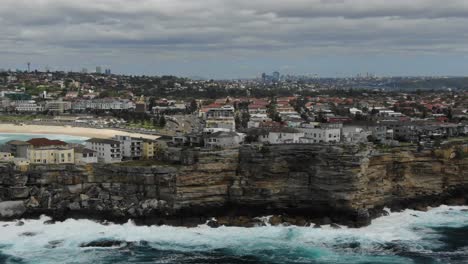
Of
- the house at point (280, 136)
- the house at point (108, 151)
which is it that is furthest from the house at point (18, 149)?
the house at point (280, 136)

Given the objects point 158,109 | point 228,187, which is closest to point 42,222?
point 228,187

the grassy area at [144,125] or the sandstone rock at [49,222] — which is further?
the grassy area at [144,125]

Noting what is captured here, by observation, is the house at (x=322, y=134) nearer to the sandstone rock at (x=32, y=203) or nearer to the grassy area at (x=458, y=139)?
the grassy area at (x=458, y=139)

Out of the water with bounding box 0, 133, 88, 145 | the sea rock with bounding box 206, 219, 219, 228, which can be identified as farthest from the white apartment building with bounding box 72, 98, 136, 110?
the sea rock with bounding box 206, 219, 219, 228

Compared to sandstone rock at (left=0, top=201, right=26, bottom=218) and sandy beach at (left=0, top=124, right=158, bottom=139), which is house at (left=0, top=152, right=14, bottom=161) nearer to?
sandstone rock at (left=0, top=201, right=26, bottom=218)

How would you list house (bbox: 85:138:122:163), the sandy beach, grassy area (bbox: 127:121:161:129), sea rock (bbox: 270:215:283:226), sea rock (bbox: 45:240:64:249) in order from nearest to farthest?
1. sea rock (bbox: 45:240:64:249)
2. sea rock (bbox: 270:215:283:226)
3. house (bbox: 85:138:122:163)
4. the sandy beach
5. grassy area (bbox: 127:121:161:129)

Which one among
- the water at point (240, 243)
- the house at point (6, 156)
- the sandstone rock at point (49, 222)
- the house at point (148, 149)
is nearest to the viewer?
the water at point (240, 243)

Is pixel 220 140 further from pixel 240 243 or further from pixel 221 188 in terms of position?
pixel 240 243
